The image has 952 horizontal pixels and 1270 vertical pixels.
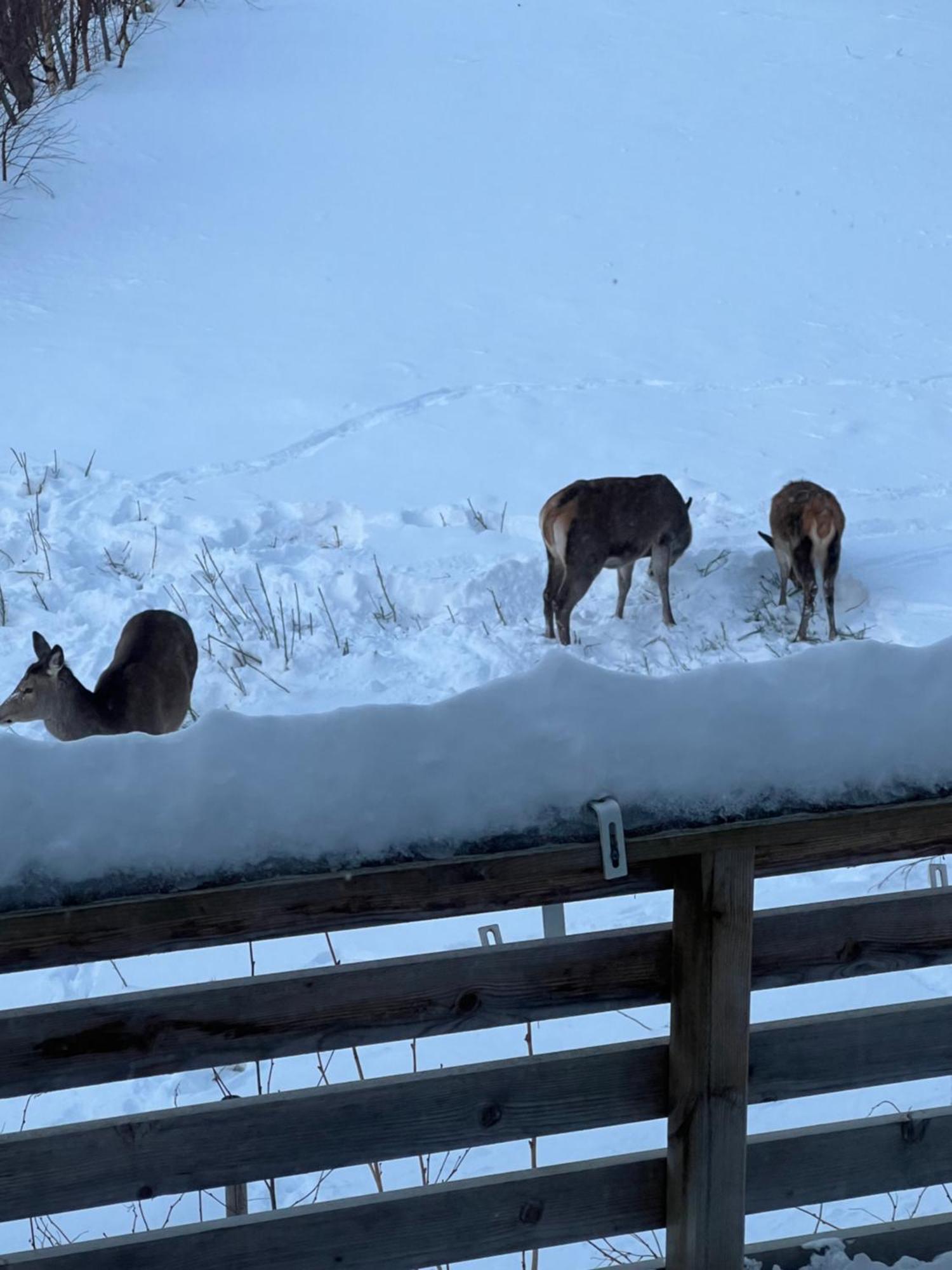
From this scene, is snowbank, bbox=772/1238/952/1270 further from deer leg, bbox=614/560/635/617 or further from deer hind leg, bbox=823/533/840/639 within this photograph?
deer leg, bbox=614/560/635/617

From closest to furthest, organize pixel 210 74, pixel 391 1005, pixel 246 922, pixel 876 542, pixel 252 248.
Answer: pixel 246 922 → pixel 391 1005 → pixel 876 542 → pixel 252 248 → pixel 210 74

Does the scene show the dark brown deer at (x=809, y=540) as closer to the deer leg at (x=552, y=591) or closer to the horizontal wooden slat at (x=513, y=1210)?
the deer leg at (x=552, y=591)

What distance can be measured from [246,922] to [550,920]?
0.59 metres

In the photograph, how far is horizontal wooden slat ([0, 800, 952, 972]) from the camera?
1791 mm

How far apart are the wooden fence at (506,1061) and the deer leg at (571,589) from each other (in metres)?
7.01

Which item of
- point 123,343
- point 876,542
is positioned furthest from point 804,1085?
point 123,343

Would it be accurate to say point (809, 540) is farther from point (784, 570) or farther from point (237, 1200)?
point (237, 1200)

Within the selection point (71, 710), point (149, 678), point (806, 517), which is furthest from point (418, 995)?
point (806, 517)

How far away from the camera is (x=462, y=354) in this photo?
15203mm

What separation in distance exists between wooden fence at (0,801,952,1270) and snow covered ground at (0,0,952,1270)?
0.28 meters

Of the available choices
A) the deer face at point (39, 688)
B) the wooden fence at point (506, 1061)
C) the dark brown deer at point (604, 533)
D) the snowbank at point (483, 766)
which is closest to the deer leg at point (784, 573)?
the dark brown deer at point (604, 533)

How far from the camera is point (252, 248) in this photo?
60.3 feet

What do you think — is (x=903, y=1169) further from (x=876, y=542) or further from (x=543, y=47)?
(x=543, y=47)

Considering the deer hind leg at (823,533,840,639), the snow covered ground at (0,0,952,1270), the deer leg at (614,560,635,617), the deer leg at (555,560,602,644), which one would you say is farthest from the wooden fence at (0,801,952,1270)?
the deer leg at (614,560,635,617)
